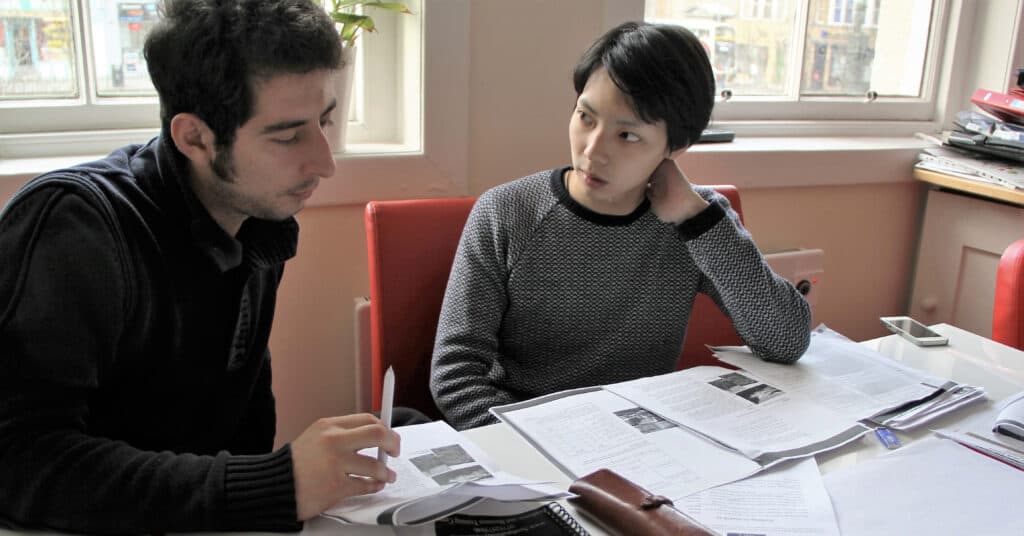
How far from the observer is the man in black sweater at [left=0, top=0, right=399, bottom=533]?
2.59ft

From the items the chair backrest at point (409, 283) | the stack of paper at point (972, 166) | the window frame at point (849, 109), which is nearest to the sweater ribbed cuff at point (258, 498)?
the chair backrest at point (409, 283)

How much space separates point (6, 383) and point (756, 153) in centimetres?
184

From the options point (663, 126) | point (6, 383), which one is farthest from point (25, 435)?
point (663, 126)

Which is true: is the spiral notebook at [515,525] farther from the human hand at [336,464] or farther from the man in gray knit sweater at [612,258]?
the man in gray knit sweater at [612,258]

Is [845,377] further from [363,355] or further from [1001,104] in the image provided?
[1001,104]

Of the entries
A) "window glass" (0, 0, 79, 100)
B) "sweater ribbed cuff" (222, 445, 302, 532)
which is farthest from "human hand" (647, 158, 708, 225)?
"window glass" (0, 0, 79, 100)

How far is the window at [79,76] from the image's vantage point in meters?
1.63

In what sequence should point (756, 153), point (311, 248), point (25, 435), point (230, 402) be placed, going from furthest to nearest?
point (756, 153), point (311, 248), point (230, 402), point (25, 435)

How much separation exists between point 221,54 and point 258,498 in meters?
0.48

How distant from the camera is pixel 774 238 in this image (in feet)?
7.75

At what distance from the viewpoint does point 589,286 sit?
142cm

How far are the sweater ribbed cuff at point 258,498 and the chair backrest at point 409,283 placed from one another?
0.59 m

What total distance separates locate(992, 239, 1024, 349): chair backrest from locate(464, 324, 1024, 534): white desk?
9cm

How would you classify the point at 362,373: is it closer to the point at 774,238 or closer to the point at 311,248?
the point at 311,248
